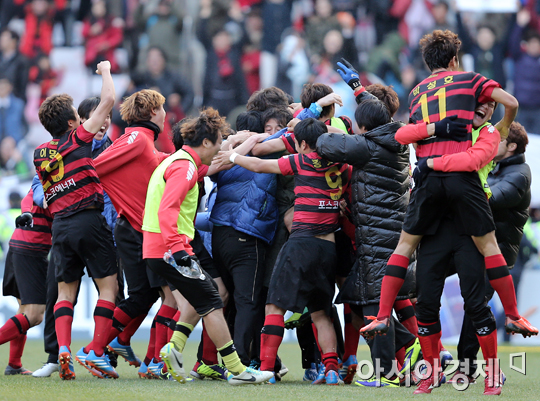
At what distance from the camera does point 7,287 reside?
5.96 meters

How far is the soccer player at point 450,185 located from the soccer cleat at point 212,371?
1398mm

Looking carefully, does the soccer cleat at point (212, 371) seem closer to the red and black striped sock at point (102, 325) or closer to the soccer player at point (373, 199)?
the red and black striped sock at point (102, 325)

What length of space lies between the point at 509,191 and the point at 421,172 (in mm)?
1337

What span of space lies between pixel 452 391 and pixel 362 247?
1.11 metres

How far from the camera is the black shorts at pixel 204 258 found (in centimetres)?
522

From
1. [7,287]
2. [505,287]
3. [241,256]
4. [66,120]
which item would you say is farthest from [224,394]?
[7,287]

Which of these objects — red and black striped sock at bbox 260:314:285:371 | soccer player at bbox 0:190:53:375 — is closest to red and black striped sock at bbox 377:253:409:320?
red and black striped sock at bbox 260:314:285:371

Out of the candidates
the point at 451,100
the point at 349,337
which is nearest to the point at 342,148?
the point at 451,100

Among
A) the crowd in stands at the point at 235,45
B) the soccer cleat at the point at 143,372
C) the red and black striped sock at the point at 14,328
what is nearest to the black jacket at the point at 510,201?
the soccer cleat at the point at 143,372

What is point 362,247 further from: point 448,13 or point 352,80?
point 448,13

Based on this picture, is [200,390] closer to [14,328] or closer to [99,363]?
[99,363]

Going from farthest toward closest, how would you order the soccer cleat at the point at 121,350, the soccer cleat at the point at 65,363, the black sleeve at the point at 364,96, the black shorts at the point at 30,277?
the black shorts at the point at 30,277
the soccer cleat at the point at 121,350
the black sleeve at the point at 364,96
the soccer cleat at the point at 65,363

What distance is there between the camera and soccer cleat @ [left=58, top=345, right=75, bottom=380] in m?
4.59

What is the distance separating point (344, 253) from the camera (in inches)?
205
